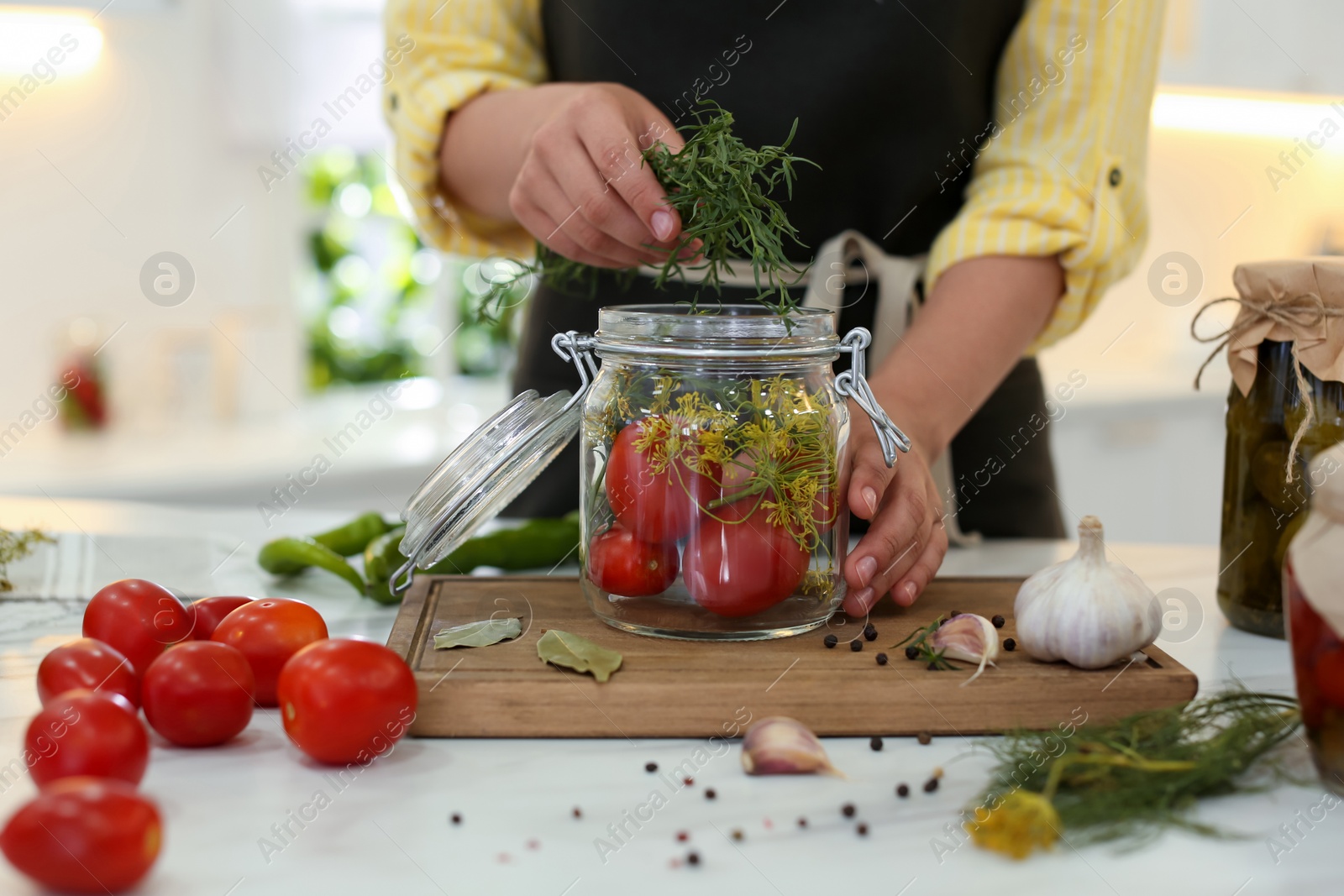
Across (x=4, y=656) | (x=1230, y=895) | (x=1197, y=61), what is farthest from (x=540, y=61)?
(x=1197, y=61)

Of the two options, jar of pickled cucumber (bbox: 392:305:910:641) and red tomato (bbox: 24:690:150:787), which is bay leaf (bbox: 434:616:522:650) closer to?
jar of pickled cucumber (bbox: 392:305:910:641)

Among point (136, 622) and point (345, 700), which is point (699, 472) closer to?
point (345, 700)

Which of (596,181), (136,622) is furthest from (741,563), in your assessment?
(136,622)

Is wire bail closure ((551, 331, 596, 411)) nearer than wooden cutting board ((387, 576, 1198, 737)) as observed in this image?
No

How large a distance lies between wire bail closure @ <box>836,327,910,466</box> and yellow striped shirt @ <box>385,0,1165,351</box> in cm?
36

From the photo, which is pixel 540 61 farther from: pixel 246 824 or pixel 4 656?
pixel 246 824

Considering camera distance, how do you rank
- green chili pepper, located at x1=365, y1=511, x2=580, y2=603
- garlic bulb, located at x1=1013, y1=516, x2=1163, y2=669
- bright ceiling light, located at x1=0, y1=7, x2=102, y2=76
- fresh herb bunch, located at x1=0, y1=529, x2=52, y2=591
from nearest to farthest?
garlic bulb, located at x1=1013, y1=516, x2=1163, y2=669 < fresh herb bunch, located at x1=0, y1=529, x2=52, y2=591 < green chili pepper, located at x1=365, y1=511, x2=580, y2=603 < bright ceiling light, located at x1=0, y1=7, x2=102, y2=76

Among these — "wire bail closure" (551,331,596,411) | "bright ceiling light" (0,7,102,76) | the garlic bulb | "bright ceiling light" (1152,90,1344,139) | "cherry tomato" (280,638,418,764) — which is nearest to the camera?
"cherry tomato" (280,638,418,764)

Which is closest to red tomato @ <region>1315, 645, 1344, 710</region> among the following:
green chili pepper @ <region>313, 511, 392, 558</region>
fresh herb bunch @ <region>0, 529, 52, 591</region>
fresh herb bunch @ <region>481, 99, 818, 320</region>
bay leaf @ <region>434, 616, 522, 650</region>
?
fresh herb bunch @ <region>481, 99, 818, 320</region>

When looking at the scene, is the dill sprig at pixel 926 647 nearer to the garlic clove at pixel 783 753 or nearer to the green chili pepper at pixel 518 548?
the garlic clove at pixel 783 753

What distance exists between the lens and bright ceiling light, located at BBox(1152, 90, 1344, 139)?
3.19m

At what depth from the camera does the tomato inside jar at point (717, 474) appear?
30.2 inches

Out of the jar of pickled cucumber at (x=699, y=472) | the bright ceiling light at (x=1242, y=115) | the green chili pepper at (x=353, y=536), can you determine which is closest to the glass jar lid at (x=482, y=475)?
the jar of pickled cucumber at (x=699, y=472)

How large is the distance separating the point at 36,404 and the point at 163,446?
272 mm
